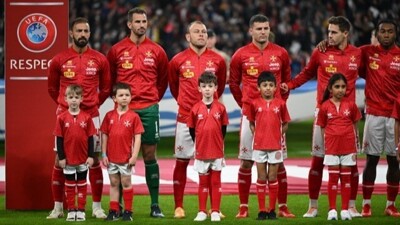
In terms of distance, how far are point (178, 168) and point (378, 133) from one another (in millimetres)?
2289

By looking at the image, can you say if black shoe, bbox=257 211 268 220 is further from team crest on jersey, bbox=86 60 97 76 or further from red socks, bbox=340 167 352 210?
team crest on jersey, bbox=86 60 97 76

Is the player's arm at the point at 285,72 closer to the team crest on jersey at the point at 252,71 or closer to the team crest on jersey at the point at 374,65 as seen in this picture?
the team crest on jersey at the point at 252,71

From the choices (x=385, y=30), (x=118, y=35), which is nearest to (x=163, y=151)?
(x=385, y=30)

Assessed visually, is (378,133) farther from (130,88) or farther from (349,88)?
(130,88)

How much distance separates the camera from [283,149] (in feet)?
39.1

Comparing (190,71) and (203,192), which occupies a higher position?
(190,71)

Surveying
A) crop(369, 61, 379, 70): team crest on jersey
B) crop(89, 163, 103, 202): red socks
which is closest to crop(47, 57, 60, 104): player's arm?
crop(89, 163, 103, 202): red socks

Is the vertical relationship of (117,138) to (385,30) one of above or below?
below

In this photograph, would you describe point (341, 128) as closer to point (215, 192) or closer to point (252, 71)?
point (252, 71)

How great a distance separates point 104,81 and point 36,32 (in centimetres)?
113

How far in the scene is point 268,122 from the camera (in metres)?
11.7

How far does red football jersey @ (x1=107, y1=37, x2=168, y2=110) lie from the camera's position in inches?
477

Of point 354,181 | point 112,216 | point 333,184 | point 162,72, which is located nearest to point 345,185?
point 333,184

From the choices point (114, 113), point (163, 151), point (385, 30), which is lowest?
point (163, 151)
